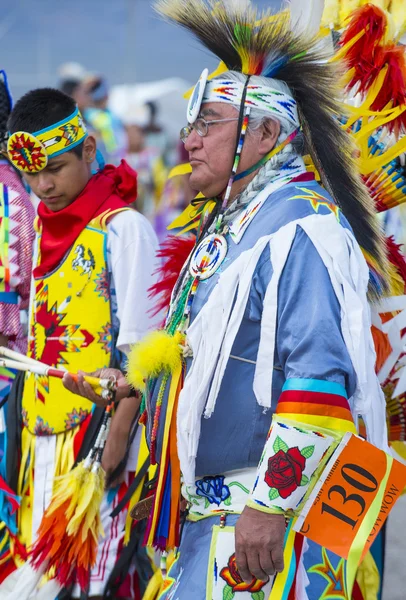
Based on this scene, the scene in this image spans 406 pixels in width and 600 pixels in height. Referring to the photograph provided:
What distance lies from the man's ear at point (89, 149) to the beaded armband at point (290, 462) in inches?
74.5

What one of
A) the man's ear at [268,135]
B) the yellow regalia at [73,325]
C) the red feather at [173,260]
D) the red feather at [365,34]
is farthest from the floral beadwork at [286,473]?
the red feather at [365,34]

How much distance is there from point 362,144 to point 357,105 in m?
0.23

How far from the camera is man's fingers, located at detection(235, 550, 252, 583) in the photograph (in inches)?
86.4

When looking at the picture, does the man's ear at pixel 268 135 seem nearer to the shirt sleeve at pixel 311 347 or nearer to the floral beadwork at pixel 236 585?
the shirt sleeve at pixel 311 347

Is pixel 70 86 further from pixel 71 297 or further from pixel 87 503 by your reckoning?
pixel 87 503

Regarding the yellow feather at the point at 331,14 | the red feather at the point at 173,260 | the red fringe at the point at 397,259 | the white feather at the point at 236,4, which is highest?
the white feather at the point at 236,4

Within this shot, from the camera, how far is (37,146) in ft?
11.8

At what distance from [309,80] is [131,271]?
111 cm

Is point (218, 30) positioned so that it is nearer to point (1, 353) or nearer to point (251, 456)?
point (251, 456)

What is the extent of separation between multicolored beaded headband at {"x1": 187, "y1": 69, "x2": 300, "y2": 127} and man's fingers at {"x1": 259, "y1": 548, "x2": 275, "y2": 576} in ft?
3.66

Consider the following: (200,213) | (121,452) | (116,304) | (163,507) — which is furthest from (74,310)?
(163,507)

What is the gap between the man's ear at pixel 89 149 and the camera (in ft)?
12.4

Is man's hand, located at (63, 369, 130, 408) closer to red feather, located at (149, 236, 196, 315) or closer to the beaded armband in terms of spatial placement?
red feather, located at (149, 236, 196, 315)

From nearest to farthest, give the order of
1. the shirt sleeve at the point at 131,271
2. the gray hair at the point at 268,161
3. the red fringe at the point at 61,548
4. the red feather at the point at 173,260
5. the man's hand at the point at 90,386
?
the gray hair at the point at 268,161 < the red feather at the point at 173,260 < the man's hand at the point at 90,386 < the red fringe at the point at 61,548 < the shirt sleeve at the point at 131,271
